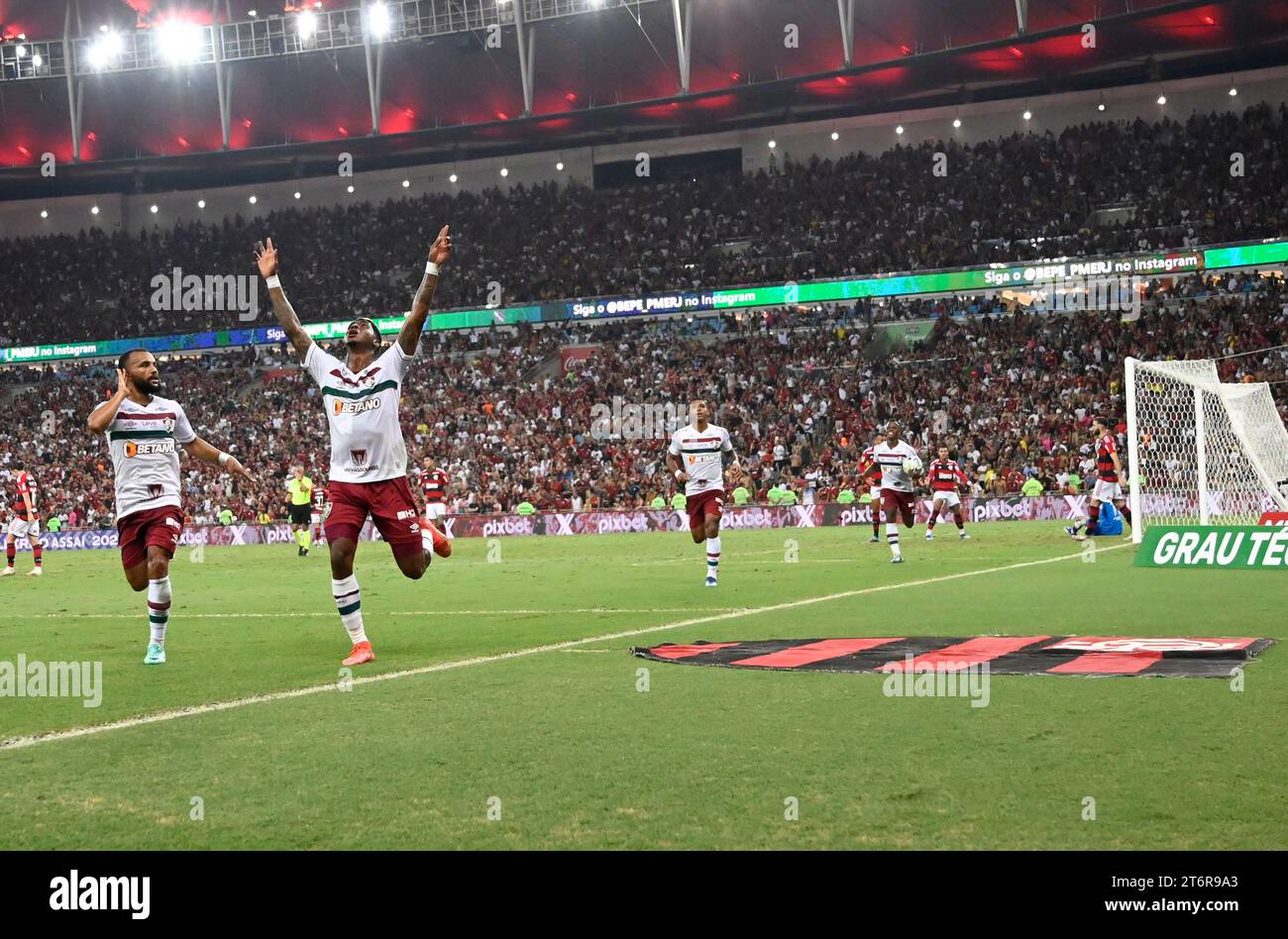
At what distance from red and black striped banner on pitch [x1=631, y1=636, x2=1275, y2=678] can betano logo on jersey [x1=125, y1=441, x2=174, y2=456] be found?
4273 mm

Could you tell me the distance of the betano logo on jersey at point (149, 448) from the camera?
10.8 m

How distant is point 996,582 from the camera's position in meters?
16.0

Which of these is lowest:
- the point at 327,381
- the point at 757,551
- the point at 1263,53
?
the point at 757,551

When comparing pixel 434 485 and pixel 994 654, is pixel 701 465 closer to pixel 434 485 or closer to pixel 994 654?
pixel 994 654

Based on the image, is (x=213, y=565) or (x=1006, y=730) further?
(x=213, y=565)

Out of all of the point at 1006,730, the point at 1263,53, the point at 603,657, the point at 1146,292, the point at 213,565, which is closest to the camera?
the point at 1006,730

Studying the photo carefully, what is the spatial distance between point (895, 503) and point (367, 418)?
14901 mm

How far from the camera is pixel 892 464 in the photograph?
2417 cm

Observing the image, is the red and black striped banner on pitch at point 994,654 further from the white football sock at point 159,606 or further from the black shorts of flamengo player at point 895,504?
the black shorts of flamengo player at point 895,504

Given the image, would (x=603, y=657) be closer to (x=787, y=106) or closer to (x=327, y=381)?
(x=327, y=381)

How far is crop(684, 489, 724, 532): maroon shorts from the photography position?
17641mm

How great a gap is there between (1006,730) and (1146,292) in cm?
4446
